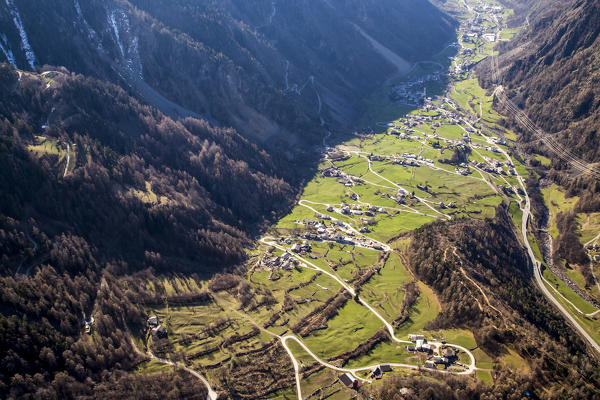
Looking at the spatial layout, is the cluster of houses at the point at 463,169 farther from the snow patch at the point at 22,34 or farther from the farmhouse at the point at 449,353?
the snow patch at the point at 22,34

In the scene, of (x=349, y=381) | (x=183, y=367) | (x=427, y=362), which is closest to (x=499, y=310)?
(x=427, y=362)

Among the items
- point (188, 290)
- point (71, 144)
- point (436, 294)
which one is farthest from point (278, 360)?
point (71, 144)

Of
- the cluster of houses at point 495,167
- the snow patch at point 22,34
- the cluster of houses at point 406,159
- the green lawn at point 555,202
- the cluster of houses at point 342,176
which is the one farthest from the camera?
the cluster of houses at point 406,159

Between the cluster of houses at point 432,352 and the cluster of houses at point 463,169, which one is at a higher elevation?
the cluster of houses at point 463,169

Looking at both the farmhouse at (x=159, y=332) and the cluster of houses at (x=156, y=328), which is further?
the cluster of houses at (x=156, y=328)

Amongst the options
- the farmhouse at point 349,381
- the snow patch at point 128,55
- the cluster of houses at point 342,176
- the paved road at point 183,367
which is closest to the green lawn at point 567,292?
the farmhouse at point 349,381

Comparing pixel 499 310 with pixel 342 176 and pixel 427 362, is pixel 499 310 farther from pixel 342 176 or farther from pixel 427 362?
pixel 342 176

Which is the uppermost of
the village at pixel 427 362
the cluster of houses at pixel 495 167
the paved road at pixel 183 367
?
the cluster of houses at pixel 495 167

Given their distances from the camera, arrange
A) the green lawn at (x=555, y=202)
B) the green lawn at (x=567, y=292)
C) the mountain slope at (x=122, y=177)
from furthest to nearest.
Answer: the green lawn at (x=555, y=202) < the green lawn at (x=567, y=292) < the mountain slope at (x=122, y=177)
